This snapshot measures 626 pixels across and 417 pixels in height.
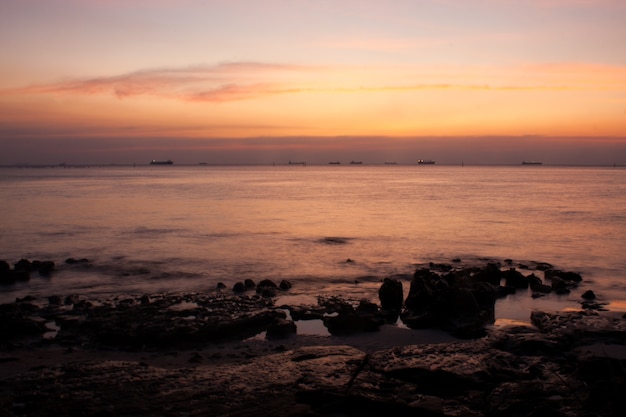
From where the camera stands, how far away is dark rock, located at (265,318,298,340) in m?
13.0

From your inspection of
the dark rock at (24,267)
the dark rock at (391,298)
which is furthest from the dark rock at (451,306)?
the dark rock at (24,267)

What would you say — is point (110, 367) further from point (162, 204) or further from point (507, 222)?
point (162, 204)

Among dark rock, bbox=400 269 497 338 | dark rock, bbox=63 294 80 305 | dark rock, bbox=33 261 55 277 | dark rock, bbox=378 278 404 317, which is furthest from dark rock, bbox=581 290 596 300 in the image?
dark rock, bbox=33 261 55 277

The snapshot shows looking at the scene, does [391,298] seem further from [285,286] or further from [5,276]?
[5,276]

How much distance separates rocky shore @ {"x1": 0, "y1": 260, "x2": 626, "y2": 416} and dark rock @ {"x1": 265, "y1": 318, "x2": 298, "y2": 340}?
3 cm

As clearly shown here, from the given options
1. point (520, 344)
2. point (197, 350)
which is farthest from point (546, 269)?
point (197, 350)

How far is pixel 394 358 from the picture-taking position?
34.1 feet

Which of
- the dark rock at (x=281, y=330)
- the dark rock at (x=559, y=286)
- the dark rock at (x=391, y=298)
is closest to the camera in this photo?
the dark rock at (x=281, y=330)

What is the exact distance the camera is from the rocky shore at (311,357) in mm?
8531

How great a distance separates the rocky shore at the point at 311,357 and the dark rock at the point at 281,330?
3 centimetres

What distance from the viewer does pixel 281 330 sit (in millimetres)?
13023

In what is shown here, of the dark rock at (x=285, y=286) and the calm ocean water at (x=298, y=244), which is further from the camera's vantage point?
the calm ocean water at (x=298, y=244)

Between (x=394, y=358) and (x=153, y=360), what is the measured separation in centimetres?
518

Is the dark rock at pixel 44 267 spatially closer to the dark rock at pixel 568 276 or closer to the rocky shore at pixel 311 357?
the rocky shore at pixel 311 357
